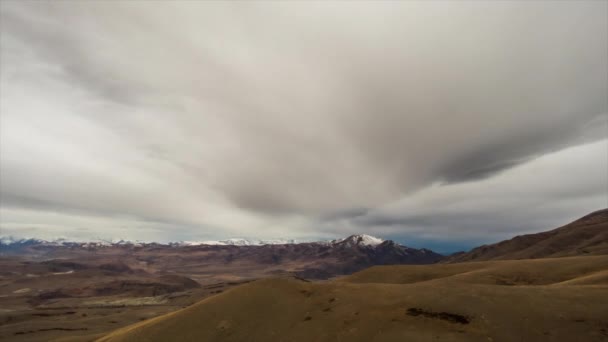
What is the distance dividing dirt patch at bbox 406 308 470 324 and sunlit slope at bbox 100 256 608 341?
91mm

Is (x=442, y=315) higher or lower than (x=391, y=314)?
higher

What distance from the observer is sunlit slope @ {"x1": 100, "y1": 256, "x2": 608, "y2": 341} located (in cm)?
3041

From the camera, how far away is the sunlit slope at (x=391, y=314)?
99.8ft

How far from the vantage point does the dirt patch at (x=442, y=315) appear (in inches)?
1294

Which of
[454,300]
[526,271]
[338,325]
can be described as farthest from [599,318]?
[526,271]

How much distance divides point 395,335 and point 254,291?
24799mm

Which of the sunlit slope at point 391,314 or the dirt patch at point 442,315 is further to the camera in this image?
the dirt patch at point 442,315

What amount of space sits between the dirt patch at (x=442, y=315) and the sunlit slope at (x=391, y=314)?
91mm

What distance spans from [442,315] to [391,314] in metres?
5.17

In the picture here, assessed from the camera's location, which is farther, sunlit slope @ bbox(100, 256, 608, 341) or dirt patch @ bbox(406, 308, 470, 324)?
dirt patch @ bbox(406, 308, 470, 324)

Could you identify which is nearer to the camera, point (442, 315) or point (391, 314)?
point (442, 315)

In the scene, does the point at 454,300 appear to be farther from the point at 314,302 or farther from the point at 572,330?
the point at 314,302

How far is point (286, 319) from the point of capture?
41875mm

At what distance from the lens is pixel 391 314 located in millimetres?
36375
